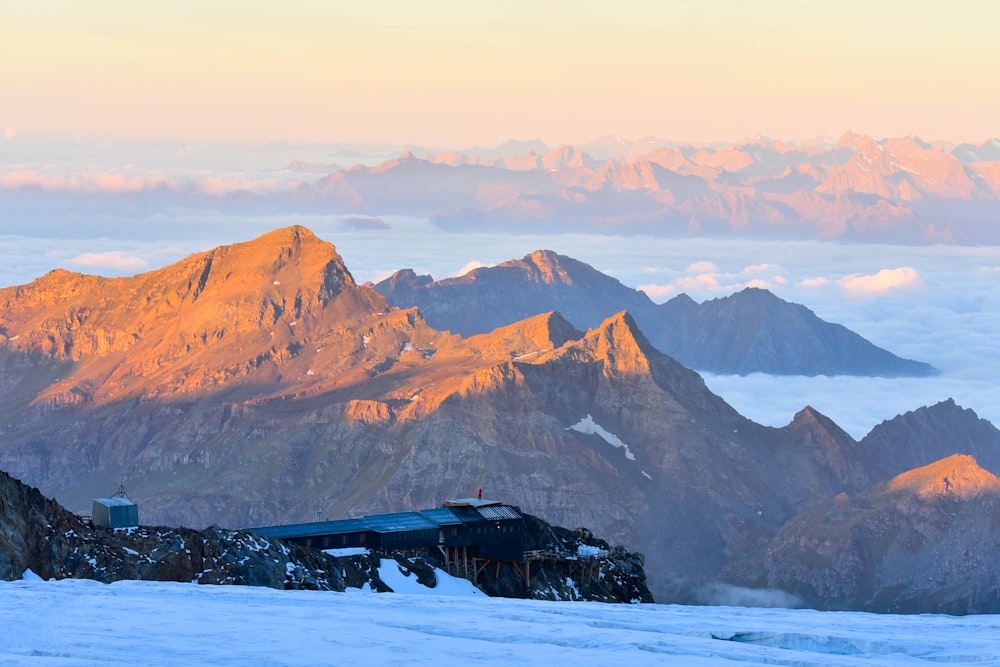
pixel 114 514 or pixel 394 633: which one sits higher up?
pixel 114 514

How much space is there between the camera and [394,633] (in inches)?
4026

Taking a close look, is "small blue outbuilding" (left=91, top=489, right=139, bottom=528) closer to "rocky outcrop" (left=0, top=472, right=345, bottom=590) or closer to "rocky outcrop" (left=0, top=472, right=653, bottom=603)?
"rocky outcrop" (left=0, top=472, right=653, bottom=603)

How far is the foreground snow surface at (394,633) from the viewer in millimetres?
94688

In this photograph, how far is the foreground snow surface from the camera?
9469cm

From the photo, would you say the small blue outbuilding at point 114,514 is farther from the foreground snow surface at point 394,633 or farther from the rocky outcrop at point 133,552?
the foreground snow surface at point 394,633

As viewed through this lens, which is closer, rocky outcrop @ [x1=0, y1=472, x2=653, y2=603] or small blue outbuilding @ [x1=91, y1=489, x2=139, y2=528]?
rocky outcrop @ [x1=0, y1=472, x2=653, y2=603]

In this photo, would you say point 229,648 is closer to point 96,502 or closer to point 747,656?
point 747,656

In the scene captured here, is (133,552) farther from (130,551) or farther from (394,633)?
(394,633)

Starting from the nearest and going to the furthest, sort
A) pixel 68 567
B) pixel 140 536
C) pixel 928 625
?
pixel 928 625
pixel 68 567
pixel 140 536

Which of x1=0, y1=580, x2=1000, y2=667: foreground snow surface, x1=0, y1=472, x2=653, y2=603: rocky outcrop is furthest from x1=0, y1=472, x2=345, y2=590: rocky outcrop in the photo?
A: x1=0, y1=580, x2=1000, y2=667: foreground snow surface

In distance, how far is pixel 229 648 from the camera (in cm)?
9531

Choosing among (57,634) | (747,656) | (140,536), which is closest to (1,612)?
(57,634)

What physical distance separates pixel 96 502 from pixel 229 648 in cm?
8146

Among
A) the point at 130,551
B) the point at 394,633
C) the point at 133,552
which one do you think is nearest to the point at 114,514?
the point at 130,551
